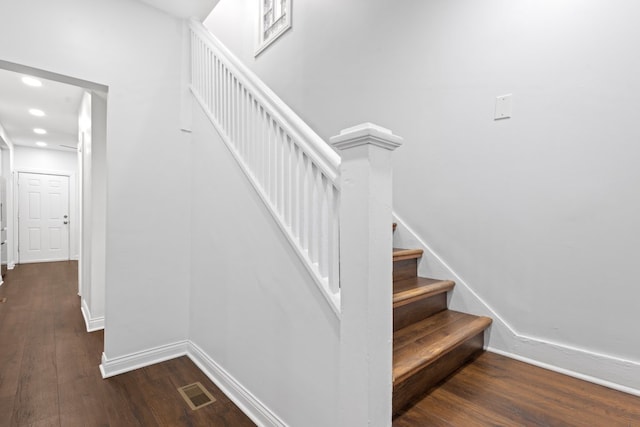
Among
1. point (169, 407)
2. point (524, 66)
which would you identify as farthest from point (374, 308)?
point (524, 66)

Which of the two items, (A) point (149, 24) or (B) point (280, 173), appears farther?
(A) point (149, 24)

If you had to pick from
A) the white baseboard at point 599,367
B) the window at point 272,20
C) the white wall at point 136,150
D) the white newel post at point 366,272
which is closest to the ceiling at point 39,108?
the white wall at point 136,150

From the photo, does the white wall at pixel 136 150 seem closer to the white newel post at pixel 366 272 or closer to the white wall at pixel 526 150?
the white wall at pixel 526 150

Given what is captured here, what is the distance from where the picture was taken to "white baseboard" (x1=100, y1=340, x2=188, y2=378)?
1.99 meters

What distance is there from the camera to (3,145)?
5.42 metres

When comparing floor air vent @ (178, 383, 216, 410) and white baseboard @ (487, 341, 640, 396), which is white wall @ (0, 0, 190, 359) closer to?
floor air vent @ (178, 383, 216, 410)

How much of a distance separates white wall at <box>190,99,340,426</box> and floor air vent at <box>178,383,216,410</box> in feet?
0.54

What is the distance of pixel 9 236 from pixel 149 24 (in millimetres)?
6618

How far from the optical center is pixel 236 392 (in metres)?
1.70

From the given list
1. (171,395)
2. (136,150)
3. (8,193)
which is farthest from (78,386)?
A: (8,193)

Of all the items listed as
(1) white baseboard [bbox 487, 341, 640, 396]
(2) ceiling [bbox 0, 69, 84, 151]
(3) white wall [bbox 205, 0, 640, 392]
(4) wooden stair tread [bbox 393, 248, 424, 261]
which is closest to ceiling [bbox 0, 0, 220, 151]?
(2) ceiling [bbox 0, 69, 84, 151]

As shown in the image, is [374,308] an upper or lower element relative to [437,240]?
lower

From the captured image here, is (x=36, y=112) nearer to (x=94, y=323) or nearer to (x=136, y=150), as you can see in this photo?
(x=94, y=323)

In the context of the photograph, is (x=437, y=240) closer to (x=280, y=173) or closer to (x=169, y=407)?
(x=280, y=173)
